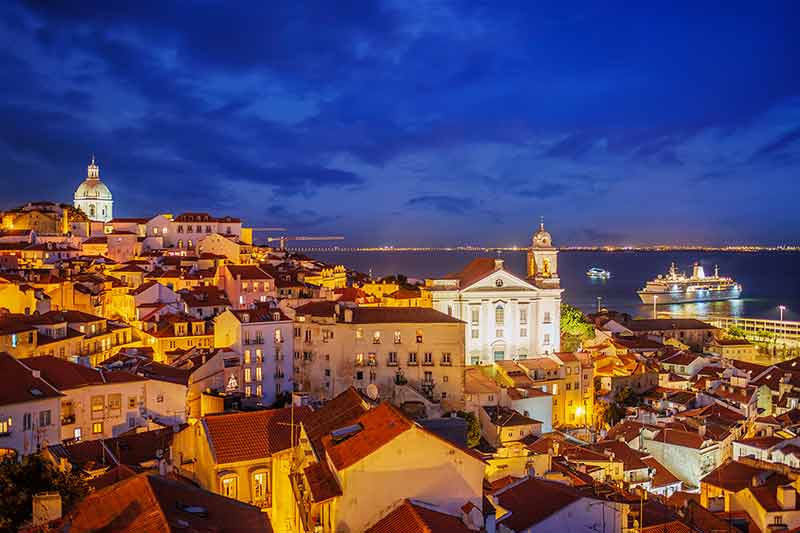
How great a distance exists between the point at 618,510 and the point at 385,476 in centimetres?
740

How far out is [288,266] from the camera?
217 feet

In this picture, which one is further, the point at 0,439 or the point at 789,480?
the point at 789,480

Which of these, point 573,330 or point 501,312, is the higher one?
point 501,312

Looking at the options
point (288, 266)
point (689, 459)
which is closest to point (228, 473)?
point (689, 459)

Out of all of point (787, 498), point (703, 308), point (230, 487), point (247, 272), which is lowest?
point (787, 498)

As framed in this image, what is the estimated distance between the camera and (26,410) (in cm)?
2058

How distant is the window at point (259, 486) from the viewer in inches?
560

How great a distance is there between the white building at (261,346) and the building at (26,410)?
34.1 ft

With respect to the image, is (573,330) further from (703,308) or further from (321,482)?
(703,308)

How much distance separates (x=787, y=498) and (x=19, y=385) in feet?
79.5

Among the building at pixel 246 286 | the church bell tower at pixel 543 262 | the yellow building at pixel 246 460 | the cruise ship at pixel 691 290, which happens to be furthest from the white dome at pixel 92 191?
the cruise ship at pixel 691 290

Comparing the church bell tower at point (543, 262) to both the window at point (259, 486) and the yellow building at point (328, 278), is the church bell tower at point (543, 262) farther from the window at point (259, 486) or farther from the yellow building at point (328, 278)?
the window at point (259, 486)

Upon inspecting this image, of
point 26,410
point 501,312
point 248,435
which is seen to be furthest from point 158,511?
point 501,312

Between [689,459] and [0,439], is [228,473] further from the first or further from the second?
[689,459]
